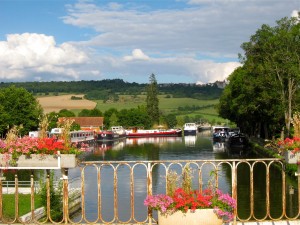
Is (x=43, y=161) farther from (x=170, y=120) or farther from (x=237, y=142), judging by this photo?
(x=170, y=120)

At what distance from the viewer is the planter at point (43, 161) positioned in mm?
11023

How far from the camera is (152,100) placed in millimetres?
163625

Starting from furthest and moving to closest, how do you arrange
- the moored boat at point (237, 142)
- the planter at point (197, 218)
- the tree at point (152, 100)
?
the tree at point (152, 100), the moored boat at point (237, 142), the planter at point (197, 218)

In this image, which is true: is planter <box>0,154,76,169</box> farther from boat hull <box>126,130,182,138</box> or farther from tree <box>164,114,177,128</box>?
tree <box>164,114,177,128</box>

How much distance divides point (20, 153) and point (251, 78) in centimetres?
4617

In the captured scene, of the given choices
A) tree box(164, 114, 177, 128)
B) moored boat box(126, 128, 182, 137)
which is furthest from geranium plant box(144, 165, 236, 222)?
tree box(164, 114, 177, 128)

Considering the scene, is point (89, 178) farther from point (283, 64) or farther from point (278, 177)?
point (283, 64)

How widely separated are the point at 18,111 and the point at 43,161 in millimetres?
73509

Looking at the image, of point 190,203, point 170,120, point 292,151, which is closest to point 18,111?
point 292,151

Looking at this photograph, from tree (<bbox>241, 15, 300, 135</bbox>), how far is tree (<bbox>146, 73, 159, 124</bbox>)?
107743 millimetres

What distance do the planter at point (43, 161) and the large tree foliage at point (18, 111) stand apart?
2783 inches

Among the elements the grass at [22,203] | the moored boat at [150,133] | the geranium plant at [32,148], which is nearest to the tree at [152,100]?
the moored boat at [150,133]

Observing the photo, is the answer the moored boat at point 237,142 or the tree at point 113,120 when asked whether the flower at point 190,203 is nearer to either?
the moored boat at point 237,142

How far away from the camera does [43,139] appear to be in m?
11.4
